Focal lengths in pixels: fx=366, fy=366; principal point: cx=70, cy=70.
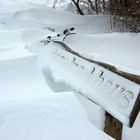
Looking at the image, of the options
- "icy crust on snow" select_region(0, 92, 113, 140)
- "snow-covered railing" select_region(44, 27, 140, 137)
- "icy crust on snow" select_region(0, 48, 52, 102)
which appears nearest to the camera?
"snow-covered railing" select_region(44, 27, 140, 137)

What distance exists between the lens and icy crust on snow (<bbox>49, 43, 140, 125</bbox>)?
2396 millimetres

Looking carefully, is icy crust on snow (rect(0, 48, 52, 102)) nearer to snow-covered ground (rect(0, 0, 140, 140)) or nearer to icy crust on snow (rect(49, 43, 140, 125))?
snow-covered ground (rect(0, 0, 140, 140))

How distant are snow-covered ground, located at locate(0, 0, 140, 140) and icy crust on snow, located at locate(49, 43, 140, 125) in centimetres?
12

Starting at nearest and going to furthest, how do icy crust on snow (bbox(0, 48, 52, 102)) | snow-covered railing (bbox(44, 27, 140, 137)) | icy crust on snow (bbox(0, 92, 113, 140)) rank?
snow-covered railing (bbox(44, 27, 140, 137)) < icy crust on snow (bbox(0, 92, 113, 140)) < icy crust on snow (bbox(0, 48, 52, 102))

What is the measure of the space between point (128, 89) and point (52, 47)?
202 centimetres

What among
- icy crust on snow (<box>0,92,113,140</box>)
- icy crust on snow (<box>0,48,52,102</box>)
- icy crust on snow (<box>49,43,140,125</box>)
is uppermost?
icy crust on snow (<box>49,43,140,125</box>)

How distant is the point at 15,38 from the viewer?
5.33 m

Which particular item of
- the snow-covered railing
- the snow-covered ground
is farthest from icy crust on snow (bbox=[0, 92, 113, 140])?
the snow-covered railing

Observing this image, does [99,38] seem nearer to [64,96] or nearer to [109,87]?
[64,96]

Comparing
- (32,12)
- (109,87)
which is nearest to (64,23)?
(32,12)

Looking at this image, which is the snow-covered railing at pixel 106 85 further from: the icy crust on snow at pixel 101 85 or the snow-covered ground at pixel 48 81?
the snow-covered ground at pixel 48 81

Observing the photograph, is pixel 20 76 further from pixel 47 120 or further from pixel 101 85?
pixel 101 85

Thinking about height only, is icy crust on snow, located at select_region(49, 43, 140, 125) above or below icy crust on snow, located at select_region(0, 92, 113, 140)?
above

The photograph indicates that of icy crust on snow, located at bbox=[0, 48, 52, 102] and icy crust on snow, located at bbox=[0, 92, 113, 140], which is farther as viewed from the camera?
icy crust on snow, located at bbox=[0, 48, 52, 102]
